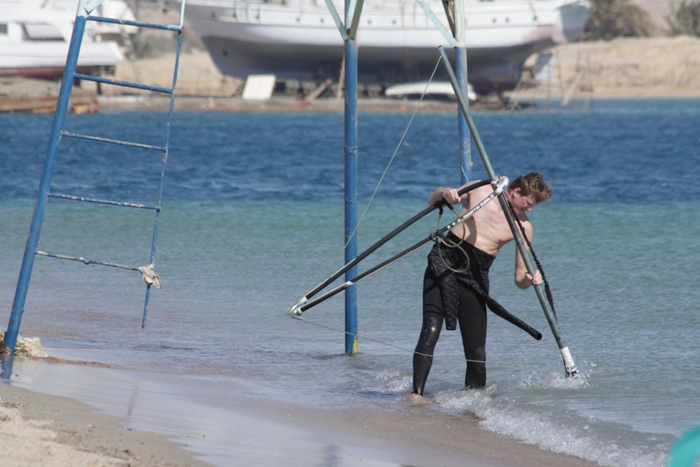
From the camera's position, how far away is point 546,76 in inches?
2539

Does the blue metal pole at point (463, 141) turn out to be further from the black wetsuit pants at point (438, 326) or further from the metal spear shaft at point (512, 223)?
the black wetsuit pants at point (438, 326)

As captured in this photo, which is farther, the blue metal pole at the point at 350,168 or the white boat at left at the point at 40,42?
the white boat at left at the point at 40,42

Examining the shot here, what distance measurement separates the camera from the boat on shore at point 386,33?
59.6m

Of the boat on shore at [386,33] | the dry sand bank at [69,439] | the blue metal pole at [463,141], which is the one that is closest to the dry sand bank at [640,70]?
the boat on shore at [386,33]

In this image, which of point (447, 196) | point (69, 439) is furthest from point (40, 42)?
point (69, 439)

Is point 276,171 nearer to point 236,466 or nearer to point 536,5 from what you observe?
point 236,466

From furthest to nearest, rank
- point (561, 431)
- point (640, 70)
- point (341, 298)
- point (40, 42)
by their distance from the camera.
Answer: point (640, 70) < point (40, 42) < point (341, 298) < point (561, 431)

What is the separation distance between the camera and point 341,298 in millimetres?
10523

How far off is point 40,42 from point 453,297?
50.9m

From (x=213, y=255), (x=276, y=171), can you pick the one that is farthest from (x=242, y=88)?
(x=213, y=255)

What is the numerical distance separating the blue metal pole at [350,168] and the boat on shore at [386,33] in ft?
168

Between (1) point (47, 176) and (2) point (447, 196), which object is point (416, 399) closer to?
(2) point (447, 196)

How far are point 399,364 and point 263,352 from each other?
1.17 m

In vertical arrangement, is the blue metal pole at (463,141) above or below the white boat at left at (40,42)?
below
